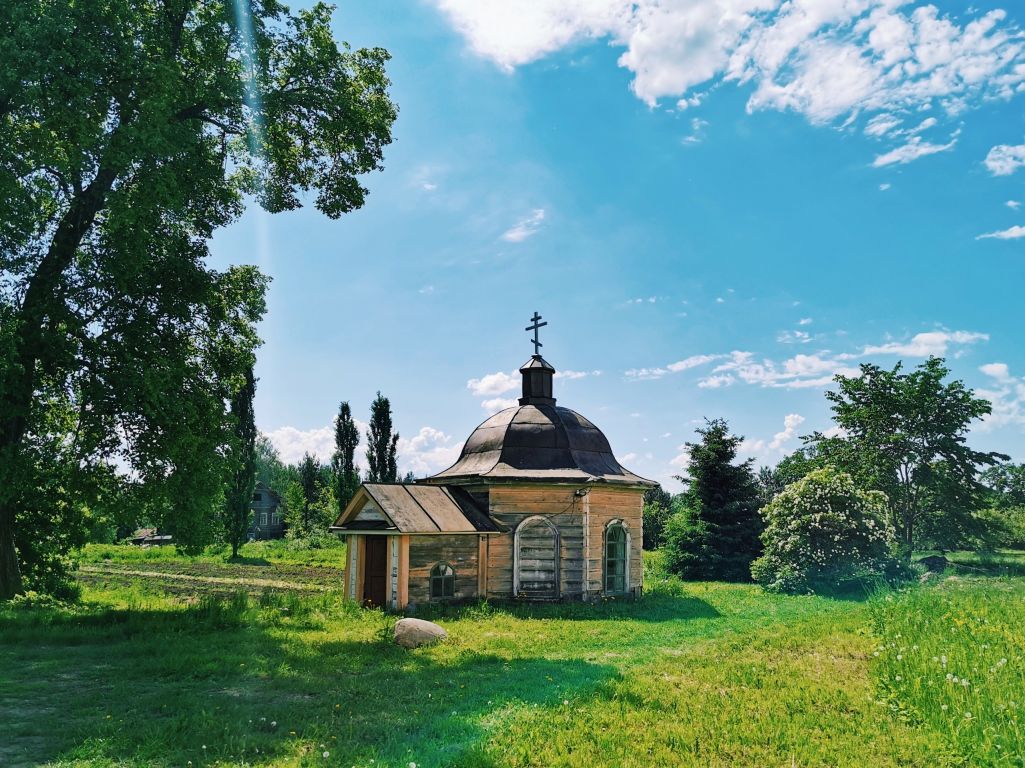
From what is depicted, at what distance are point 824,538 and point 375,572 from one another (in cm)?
1581

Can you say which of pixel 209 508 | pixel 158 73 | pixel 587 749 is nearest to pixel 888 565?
pixel 587 749

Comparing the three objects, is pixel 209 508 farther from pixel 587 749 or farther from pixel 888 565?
pixel 888 565

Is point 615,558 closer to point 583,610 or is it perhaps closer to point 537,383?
point 583,610


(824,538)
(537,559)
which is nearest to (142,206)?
(537,559)

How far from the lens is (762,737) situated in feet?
23.9

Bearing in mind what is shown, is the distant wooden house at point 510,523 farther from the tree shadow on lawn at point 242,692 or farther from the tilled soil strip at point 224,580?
the tilled soil strip at point 224,580

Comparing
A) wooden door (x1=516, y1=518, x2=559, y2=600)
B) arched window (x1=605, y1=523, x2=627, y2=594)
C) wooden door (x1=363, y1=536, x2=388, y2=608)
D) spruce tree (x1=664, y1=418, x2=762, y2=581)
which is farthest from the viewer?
spruce tree (x1=664, y1=418, x2=762, y2=581)

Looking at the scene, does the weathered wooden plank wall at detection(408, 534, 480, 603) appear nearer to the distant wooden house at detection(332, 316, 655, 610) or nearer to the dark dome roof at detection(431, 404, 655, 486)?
the distant wooden house at detection(332, 316, 655, 610)

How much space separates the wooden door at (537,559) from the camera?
19.5 m

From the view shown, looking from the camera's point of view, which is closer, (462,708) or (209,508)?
(462,708)

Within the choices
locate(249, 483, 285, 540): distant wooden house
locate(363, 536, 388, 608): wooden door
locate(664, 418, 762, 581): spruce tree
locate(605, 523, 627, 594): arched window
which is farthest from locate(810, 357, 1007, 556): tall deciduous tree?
locate(249, 483, 285, 540): distant wooden house

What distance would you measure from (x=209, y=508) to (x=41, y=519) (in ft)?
17.5

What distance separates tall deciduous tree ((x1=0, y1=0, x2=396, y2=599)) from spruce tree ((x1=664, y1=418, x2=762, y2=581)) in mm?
21975

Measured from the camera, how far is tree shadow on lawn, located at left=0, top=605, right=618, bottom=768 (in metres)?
6.86
